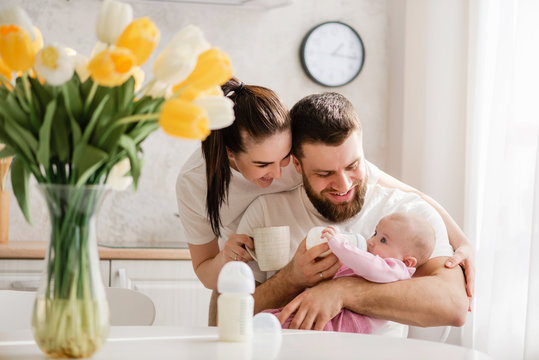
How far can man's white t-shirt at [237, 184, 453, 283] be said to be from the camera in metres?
2.06

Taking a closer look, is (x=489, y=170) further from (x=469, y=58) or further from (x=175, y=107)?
(x=175, y=107)

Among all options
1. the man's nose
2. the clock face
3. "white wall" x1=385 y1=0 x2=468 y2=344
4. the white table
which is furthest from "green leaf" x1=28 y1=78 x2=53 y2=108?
the clock face

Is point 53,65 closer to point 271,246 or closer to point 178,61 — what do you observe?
point 178,61

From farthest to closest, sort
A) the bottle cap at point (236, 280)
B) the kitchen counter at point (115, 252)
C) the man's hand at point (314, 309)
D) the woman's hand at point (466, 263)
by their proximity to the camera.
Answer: the kitchen counter at point (115, 252)
the woman's hand at point (466, 263)
the man's hand at point (314, 309)
the bottle cap at point (236, 280)

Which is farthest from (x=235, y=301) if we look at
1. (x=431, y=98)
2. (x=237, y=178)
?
(x=431, y=98)

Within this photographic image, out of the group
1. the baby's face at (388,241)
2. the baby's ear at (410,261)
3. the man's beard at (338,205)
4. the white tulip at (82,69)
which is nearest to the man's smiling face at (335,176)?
the man's beard at (338,205)

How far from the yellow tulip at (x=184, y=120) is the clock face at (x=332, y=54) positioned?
2.80m

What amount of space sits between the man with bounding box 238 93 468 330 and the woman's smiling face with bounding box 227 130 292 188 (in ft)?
0.23

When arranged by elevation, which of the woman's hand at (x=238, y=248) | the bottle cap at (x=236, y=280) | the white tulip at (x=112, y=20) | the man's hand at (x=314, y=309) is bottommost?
the man's hand at (x=314, y=309)

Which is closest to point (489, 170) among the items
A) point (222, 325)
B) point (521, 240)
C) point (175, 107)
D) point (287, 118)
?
point (521, 240)

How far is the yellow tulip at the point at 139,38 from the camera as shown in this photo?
92cm

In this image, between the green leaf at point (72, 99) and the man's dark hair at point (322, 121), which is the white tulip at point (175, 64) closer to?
the green leaf at point (72, 99)

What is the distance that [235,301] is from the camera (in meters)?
1.16

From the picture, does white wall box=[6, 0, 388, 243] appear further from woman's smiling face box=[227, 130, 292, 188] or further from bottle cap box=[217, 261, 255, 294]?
bottle cap box=[217, 261, 255, 294]
